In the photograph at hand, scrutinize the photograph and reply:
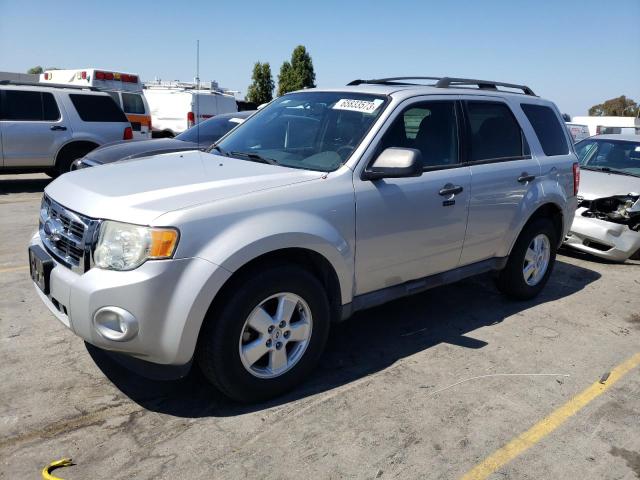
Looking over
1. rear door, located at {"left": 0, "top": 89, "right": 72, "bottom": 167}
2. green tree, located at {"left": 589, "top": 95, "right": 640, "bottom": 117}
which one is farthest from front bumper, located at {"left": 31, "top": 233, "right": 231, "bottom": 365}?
green tree, located at {"left": 589, "top": 95, "right": 640, "bottom": 117}

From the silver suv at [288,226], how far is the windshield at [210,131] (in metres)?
4.07

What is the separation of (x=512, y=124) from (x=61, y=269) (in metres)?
3.73

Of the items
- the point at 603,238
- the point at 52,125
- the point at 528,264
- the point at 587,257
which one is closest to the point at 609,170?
the point at 587,257

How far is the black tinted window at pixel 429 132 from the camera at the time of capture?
154 inches

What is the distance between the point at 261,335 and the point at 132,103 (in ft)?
45.2

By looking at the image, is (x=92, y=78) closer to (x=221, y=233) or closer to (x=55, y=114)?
(x=55, y=114)

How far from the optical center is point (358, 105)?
401 centimetres

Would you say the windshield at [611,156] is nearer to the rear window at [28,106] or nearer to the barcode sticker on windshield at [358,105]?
the barcode sticker on windshield at [358,105]

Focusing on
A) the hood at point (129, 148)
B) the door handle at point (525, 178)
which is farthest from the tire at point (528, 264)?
the hood at point (129, 148)

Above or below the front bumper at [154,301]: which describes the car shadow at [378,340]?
below

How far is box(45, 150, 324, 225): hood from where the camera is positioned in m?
2.92

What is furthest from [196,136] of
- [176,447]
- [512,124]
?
[176,447]

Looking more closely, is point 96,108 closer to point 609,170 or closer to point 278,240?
point 609,170

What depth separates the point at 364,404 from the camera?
338cm
